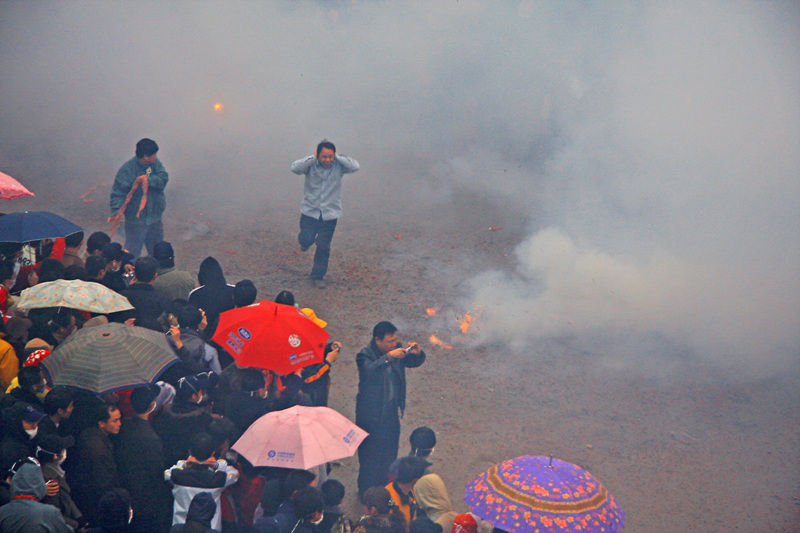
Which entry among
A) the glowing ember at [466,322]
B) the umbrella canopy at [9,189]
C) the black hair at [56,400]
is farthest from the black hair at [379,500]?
the umbrella canopy at [9,189]

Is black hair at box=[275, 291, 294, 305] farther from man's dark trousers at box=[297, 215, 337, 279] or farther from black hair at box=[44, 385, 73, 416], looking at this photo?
man's dark trousers at box=[297, 215, 337, 279]

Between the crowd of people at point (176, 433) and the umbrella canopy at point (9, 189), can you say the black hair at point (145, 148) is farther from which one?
the crowd of people at point (176, 433)

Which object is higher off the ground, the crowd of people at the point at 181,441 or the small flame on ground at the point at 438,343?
the small flame on ground at the point at 438,343

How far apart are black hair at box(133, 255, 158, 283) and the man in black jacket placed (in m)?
1.96

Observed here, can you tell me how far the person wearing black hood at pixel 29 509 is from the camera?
3332 millimetres

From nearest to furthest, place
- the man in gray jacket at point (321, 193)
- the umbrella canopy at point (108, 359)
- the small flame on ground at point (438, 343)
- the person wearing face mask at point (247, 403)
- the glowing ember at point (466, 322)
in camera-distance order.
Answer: the umbrella canopy at point (108, 359) < the person wearing face mask at point (247, 403) < the small flame on ground at point (438, 343) < the glowing ember at point (466, 322) < the man in gray jacket at point (321, 193)

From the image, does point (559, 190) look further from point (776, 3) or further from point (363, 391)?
point (363, 391)

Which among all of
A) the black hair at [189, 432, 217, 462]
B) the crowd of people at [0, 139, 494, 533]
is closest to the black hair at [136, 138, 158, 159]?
the crowd of people at [0, 139, 494, 533]

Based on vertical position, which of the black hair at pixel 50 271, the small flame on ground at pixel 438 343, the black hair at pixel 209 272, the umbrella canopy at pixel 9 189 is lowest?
the small flame on ground at pixel 438 343

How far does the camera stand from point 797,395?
7.51m

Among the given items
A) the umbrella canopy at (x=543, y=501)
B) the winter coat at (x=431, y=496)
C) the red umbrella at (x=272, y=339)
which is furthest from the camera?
the red umbrella at (x=272, y=339)

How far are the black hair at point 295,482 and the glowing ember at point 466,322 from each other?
4.27 m

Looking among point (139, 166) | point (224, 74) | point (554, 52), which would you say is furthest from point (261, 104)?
point (139, 166)

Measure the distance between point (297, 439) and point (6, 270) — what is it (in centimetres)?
325
